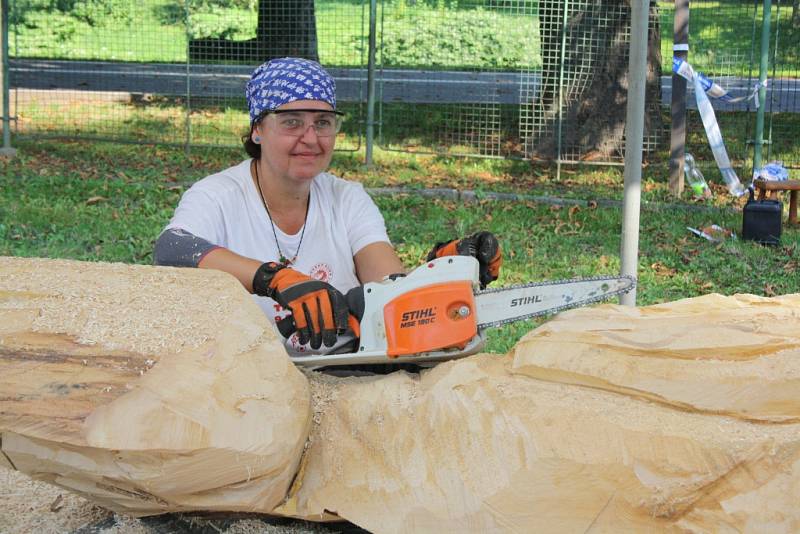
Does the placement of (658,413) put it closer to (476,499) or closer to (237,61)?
(476,499)

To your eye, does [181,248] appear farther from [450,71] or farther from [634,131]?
[450,71]

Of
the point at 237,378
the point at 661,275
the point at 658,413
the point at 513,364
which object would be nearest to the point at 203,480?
the point at 237,378

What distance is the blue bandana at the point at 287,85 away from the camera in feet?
9.76

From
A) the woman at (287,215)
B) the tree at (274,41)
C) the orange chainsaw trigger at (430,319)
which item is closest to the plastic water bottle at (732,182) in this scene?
the tree at (274,41)

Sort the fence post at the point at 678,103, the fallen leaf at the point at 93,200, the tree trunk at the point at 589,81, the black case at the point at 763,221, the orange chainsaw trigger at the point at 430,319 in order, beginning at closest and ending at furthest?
1. the orange chainsaw trigger at the point at 430,319
2. the black case at the point at 763,221
3. the fallen leaf at the point at 93,200
4. the fence post at the point at 678,103
5. the tree trunk at the point at 589,81

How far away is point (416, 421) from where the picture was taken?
2.42 m

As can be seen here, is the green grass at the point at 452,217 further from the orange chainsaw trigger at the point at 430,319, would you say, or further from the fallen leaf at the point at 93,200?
the orange chainsaw trigger at the point at 430,319

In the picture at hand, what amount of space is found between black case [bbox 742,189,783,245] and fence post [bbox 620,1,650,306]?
11.5 feet

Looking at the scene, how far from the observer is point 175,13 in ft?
35.0

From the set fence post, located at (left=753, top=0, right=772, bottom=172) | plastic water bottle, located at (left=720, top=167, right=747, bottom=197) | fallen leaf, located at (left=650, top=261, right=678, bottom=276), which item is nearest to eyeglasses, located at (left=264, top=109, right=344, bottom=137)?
fallen leaf, located at (left=650, top=261, right=678, bottom=276)

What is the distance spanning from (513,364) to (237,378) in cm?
73

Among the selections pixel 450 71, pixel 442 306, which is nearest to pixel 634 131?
pixel 442 306

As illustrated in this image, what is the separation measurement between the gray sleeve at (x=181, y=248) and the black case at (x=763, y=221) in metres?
5.04

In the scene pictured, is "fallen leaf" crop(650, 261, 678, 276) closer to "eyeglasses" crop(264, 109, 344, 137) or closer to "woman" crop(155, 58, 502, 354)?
"woman" crop(155, 58, 502, 354)
